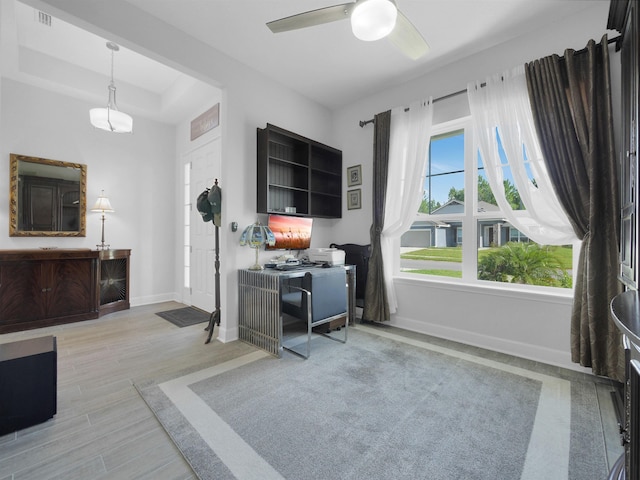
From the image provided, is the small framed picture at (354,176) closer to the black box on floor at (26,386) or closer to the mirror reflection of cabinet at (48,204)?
the black box on floor at (26,386)

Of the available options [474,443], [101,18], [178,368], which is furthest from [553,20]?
[178,368]

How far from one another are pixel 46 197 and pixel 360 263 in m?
4.16

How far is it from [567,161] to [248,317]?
3159 mm

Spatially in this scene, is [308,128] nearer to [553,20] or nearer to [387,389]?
[553,20]

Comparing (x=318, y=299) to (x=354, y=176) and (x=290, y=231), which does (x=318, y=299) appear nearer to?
(x=290, y=231)

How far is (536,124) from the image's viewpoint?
2.33 metres

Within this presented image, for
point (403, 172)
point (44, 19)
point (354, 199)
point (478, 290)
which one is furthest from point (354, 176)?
point (44, 19)

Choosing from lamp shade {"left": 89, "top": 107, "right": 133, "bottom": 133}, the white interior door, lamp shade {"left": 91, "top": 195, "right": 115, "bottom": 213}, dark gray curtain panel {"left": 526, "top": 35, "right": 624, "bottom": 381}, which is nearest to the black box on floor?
the white interior door

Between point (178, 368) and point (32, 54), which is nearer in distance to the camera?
point (178, 368)

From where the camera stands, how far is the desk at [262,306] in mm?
2531

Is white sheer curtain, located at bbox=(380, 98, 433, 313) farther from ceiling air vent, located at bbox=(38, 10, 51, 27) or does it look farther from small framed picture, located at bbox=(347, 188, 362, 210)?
ceiling air vent, located at bbox=(38, 10, 51, 27)

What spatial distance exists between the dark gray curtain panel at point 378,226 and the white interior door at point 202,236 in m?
2.14

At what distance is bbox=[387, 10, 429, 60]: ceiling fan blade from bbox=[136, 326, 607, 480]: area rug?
248cm

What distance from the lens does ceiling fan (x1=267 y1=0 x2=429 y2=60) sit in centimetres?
155
